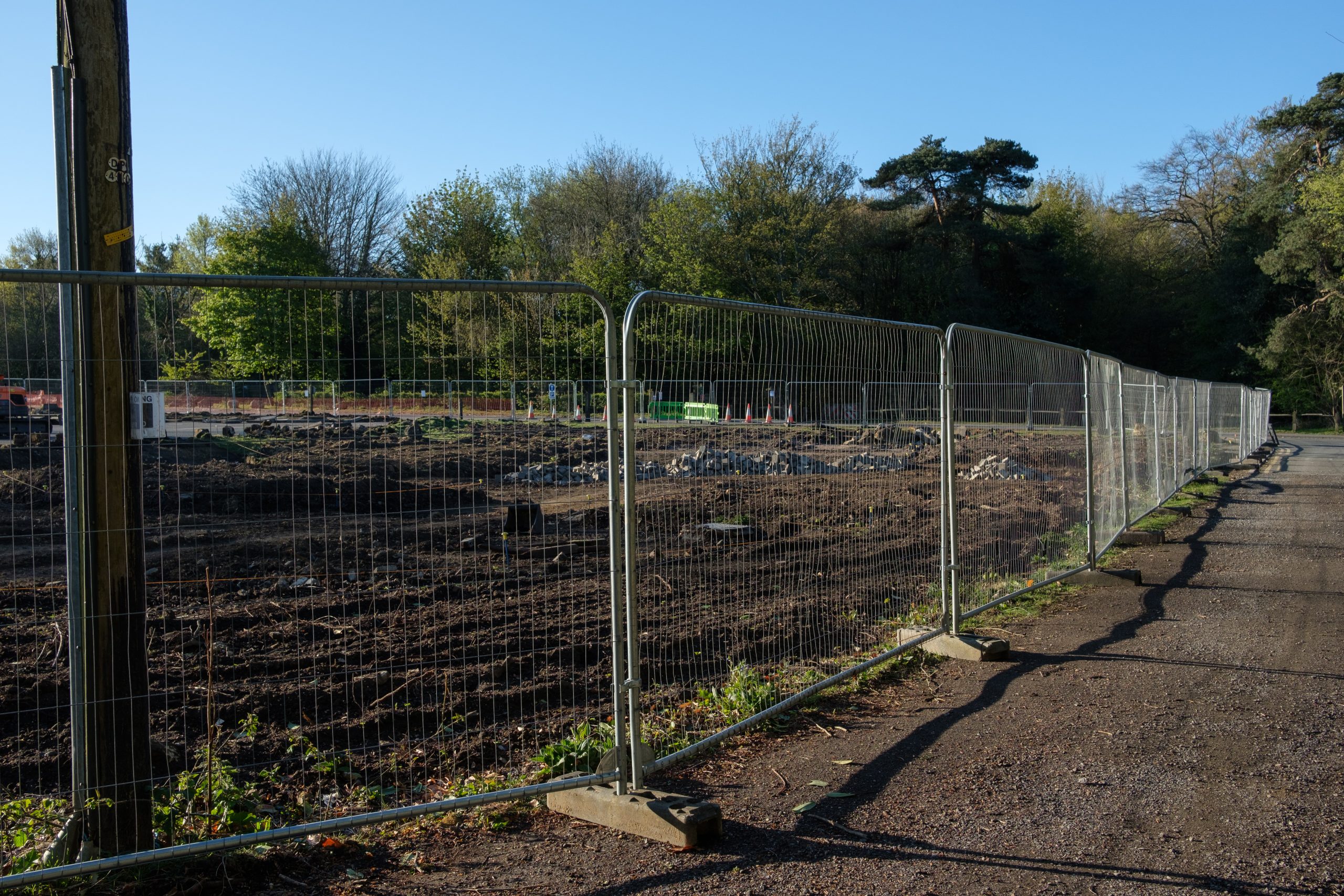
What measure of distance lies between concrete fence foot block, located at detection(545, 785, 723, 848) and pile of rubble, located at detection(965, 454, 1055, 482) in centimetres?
471

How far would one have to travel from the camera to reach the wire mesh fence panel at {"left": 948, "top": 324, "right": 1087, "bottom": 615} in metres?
7.14

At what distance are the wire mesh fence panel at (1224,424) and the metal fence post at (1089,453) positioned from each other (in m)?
12.5

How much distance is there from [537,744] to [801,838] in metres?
1.59

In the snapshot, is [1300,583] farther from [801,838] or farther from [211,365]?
[211,365]

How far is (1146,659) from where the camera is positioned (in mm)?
6402

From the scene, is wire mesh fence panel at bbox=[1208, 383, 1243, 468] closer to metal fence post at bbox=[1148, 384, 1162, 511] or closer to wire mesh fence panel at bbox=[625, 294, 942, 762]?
metal fence post at bbox=[1148, 384, 1162, 511]

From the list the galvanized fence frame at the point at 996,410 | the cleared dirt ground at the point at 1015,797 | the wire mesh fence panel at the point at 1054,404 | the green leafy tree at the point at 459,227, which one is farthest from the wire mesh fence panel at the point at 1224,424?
the green leafy tree at the point at 459,227

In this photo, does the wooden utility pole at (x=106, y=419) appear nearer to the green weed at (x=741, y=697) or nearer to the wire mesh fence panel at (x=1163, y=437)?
the green weed at (x=741, y=697)

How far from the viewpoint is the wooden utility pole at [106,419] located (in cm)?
354

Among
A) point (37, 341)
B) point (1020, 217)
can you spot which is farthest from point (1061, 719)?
point (1020, 217)

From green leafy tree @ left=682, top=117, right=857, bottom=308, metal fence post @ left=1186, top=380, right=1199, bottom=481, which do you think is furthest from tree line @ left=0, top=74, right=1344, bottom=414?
metal fence post @ left=1186, top=380, right=1199, bottom=481

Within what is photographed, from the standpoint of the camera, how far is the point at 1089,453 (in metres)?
9.23

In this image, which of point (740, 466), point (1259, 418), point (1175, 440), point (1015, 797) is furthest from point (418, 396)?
point (1259, 418)

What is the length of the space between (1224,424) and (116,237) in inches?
965
